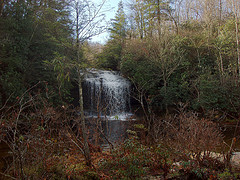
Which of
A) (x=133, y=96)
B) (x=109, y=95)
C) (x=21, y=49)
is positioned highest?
(x=21, y=49)

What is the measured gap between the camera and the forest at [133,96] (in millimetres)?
3350

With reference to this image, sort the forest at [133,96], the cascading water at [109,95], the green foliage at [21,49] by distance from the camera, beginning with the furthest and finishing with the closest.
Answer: the cascading water at [109,95] → the green foliage at [21,49] → the forest at [133,96]

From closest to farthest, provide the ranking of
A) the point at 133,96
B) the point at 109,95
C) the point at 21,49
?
the point at 133,96 → the point at 21,49 → the point at 109,95

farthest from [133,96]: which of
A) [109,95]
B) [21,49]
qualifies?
[21,49]

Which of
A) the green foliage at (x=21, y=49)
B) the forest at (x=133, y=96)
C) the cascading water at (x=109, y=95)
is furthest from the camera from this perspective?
the cascading water at (x=109, y=95)

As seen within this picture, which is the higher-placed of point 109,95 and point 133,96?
point 133,96

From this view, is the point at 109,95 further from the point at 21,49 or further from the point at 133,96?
the point at 21,49

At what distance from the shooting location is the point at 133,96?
8.04 meters

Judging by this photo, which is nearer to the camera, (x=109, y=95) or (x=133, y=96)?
(x=133, y=96)

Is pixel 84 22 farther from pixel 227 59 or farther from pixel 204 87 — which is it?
pixel 227 59

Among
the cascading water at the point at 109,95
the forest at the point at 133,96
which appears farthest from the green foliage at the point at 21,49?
the cascading water at the point at 109,95

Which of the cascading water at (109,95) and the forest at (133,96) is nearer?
the forest at (133,96)

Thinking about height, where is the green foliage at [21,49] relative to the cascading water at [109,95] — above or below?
above

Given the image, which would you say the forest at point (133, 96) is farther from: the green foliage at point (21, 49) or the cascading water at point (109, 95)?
the cascading water at point (109, 95)
